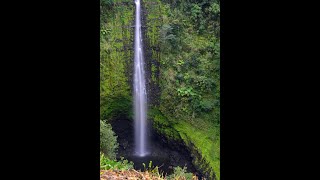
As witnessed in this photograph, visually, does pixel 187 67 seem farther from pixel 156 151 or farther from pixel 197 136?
pixel 156 151

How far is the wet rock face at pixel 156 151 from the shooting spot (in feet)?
41.0

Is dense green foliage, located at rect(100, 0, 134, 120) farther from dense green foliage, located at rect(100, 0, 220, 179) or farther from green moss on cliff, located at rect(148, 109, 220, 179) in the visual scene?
green moss on cliff, located at rect(148, 109, 220, 179)

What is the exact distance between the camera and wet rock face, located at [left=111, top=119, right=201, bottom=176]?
492 inches

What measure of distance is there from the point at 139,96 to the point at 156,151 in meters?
2.84

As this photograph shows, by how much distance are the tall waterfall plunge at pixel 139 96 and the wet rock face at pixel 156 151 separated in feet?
1.02

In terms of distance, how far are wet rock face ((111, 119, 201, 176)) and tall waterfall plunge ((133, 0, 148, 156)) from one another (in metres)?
0.31

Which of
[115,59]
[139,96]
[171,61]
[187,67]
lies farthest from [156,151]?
[115,59]

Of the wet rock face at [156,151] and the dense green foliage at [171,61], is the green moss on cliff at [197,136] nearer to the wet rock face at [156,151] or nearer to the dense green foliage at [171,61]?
the dense green foliage at [171,61]

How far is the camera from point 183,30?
1404 centimetres

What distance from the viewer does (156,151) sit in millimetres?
13594

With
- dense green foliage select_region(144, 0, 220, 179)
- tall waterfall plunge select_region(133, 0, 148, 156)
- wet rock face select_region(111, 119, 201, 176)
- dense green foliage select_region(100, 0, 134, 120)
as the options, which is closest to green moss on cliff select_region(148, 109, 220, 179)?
dense green foliage select_region(144, 0, 220, 179)

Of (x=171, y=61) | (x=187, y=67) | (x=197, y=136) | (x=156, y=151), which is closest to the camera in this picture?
(x=197, y=136)
